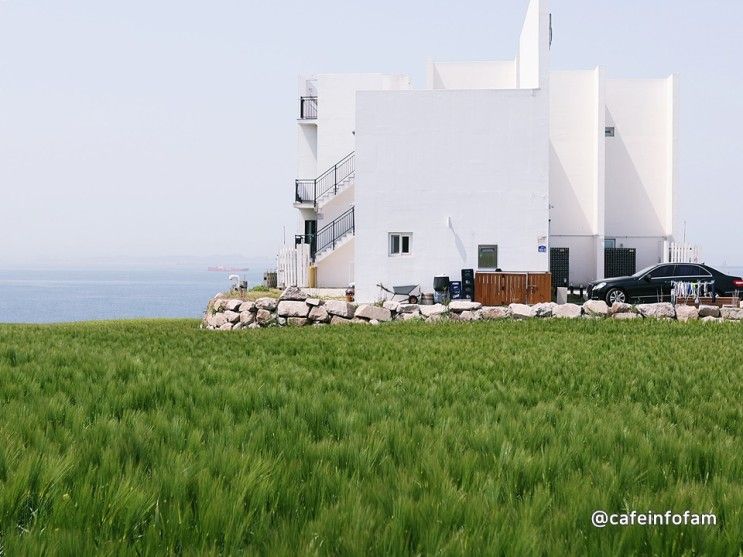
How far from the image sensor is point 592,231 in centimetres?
3416

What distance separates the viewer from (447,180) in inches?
1098

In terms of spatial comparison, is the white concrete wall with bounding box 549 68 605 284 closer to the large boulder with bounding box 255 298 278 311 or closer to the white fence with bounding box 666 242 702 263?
the white fence with bounding box 666 242 702 263

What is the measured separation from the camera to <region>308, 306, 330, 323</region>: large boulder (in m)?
19.7

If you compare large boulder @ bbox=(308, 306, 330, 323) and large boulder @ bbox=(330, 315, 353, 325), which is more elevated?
large boulder @ bbox=(308, 306, 330, 323)

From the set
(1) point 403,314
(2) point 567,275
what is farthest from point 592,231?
(1) point 403,314

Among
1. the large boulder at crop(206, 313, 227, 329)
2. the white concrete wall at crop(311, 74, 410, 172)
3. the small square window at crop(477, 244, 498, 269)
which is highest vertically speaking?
the white concrete wall at crop(311, 74, 410, 172)

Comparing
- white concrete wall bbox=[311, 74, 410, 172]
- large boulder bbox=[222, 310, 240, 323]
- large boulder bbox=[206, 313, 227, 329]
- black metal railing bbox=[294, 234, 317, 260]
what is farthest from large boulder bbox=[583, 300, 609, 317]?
white concrete wall bbox=[311, 74, 410, 172]

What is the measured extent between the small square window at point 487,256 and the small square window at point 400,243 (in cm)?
272

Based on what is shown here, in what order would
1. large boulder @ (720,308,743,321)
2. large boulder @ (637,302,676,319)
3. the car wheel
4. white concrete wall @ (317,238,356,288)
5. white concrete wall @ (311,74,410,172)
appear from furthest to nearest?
white concrete wall @ (311,74,410,172) → white concrete wall @ (317,238,356,288) → the car wheel → large boulder @ (720,308,743,321) → large boulder @ (637,302,676,319)

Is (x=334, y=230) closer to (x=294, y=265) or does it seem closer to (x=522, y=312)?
(x=294, y=265)

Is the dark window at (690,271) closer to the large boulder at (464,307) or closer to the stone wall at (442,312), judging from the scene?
the stone wall at (442,312)

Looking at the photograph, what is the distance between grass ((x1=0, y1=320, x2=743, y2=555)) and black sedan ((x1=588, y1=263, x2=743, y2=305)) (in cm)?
1914

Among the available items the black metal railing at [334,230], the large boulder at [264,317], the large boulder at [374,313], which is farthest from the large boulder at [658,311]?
the black metal railing at [334,230]

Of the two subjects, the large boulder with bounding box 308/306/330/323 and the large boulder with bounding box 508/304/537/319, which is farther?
the large boulder with bounding box 308/306/330/323
